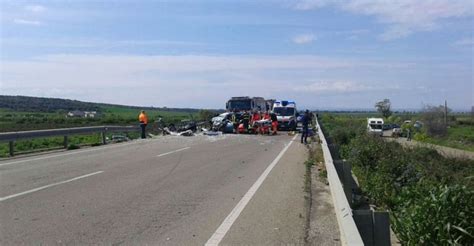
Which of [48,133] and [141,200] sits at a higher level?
[48,133]

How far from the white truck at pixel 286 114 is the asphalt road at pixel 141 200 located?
90.2 feet

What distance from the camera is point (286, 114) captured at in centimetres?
4600

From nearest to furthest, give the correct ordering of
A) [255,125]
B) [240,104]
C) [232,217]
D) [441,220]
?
[441,220]
[232,217]
[255,125]
[240,104]

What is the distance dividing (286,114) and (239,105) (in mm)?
4133

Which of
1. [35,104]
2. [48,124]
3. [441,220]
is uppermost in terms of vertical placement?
[35,104]

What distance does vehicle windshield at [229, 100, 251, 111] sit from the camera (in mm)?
45250

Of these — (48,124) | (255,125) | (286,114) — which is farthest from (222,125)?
(48,124)

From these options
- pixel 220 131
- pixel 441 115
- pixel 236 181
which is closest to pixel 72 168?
pixel 236 181

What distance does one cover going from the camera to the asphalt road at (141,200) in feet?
24.2

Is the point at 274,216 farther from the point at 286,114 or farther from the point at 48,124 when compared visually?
the point at 48,124

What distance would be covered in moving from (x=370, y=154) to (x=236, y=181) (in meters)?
6.30

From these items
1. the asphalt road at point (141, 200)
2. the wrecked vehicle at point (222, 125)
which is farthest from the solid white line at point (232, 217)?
the wrecked vehicle at point (222, 125)

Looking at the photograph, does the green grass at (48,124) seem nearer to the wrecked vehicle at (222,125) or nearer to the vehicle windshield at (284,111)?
the wrecked vehicle at (222,125)

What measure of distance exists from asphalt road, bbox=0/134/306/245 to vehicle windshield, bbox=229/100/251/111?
27905mm
